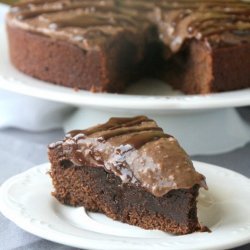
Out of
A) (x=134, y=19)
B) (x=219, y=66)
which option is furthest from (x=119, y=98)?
(x=134, y=19)

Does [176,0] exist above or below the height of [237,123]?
above

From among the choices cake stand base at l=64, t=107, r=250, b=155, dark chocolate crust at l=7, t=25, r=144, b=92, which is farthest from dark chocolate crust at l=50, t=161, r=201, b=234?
dark chocolate crust at l=7, t=25, r=144, b=92

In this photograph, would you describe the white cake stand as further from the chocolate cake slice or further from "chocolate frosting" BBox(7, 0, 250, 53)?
the chocolate cake slice

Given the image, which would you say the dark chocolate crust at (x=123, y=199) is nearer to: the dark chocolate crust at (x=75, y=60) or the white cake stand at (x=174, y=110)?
the white cake stand at (x=174, y=110)

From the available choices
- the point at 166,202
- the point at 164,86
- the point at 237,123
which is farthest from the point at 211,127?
the point at 166,202

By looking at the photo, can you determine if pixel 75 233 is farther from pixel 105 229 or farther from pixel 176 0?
pixel 176 0

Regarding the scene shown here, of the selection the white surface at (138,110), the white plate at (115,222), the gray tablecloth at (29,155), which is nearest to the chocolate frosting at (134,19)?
the white surface at (138,110)

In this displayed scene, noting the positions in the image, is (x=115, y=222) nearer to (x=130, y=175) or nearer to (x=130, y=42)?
(x=130, y=175)
